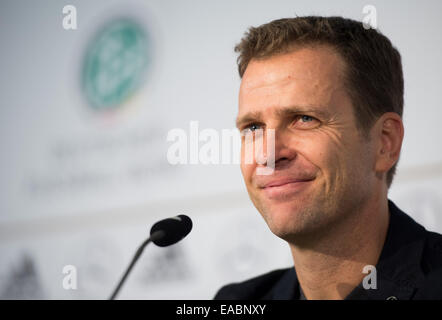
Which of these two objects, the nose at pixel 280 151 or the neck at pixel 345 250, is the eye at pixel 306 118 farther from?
the neck at pixel 345 250

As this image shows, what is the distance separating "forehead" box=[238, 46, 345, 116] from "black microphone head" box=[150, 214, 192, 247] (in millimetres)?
367

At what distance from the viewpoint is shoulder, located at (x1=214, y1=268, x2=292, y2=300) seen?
1784mm

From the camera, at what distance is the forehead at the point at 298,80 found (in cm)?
137

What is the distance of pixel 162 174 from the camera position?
2268 millimetres

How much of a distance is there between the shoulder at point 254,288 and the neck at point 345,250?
0.32m

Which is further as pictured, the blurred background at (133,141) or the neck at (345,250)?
the blurred background at (133,141)

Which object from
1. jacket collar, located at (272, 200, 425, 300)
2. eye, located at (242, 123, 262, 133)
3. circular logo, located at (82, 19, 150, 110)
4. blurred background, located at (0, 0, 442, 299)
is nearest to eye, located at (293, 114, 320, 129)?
eye, located at (242, 123, 262, 133)

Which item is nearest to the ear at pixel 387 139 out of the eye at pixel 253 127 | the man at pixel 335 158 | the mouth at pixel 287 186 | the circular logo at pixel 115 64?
the man at pixel 335 158

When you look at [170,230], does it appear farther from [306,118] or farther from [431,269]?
[431,269]

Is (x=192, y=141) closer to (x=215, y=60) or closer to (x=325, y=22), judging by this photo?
(x=215, y=60)

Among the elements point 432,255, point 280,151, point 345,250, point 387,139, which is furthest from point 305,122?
point 432,255

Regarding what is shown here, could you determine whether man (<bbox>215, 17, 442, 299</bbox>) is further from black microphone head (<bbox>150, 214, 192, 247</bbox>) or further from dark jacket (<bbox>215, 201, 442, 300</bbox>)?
black microphone head (<bbox>150, 214, 192, 247</bbox>)

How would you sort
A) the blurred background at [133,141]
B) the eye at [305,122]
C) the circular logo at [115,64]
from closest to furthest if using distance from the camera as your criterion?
the eye at [305,122] < the blurred background at [133,141] < the circular logo at [115,64]

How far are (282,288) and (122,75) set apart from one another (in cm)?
126
